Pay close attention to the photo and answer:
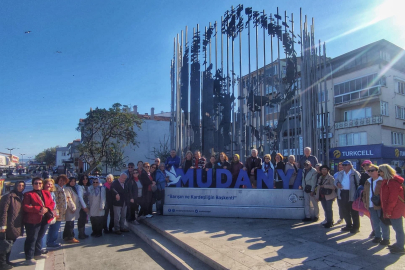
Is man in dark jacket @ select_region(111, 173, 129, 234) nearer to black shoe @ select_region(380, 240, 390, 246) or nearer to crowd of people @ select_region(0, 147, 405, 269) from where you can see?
crowd of people @ select_region(0, 147, 405, 269)

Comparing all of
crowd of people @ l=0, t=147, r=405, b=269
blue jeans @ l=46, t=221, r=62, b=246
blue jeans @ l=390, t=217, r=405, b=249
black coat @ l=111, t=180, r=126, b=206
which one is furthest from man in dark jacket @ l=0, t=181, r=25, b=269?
blue jeans @ l=390, t=217, r=405, b=249

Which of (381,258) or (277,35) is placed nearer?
(381,258)

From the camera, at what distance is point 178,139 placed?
15.3 m

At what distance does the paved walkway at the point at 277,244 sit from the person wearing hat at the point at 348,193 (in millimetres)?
287

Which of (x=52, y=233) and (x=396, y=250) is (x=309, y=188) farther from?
(x=52, y=233)

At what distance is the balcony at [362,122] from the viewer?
29.2m

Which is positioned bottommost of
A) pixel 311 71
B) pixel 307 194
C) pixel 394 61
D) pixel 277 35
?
pixel 307 194

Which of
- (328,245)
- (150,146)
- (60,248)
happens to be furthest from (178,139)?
(150,146)

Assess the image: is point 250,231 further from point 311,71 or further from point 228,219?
point 311,71

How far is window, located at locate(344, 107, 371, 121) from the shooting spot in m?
30.7

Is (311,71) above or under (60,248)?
above

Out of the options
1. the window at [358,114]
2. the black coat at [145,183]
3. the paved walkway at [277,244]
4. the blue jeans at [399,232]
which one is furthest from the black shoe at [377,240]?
the window at [358,114]

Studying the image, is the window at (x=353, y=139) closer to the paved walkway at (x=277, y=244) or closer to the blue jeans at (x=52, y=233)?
the paved walkway at (x=277, y=244)

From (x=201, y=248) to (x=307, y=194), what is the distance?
13.0 ft
